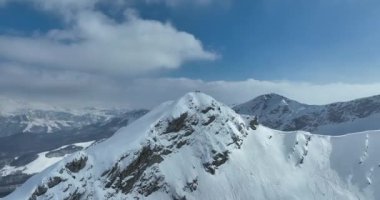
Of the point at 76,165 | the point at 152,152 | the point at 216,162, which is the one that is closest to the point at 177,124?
the point at 152,152

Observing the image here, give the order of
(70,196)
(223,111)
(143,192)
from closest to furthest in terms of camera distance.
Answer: (70,196)
(143,192)
(223,111)

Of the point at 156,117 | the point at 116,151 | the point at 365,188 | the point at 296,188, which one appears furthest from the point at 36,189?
the point at 365,188

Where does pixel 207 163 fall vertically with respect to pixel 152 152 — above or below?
below

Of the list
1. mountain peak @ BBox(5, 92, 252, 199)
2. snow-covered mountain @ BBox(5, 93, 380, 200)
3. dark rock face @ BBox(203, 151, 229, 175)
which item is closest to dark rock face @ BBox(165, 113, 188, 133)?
mountain peak @ BBox(5, 92, 252, 199)

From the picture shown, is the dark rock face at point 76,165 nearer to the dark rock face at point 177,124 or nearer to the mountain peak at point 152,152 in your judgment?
the mountain peak at point 152,152

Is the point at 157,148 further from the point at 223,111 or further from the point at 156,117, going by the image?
the point at 223,111

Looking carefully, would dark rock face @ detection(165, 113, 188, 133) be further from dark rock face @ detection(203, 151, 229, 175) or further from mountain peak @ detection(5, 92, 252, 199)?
dark rock face @ detection(203, 151, 229, 175)

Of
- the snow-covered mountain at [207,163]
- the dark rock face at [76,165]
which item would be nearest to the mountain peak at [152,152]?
the dark rock face at [76,165]

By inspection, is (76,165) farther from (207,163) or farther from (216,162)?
(216,162)
